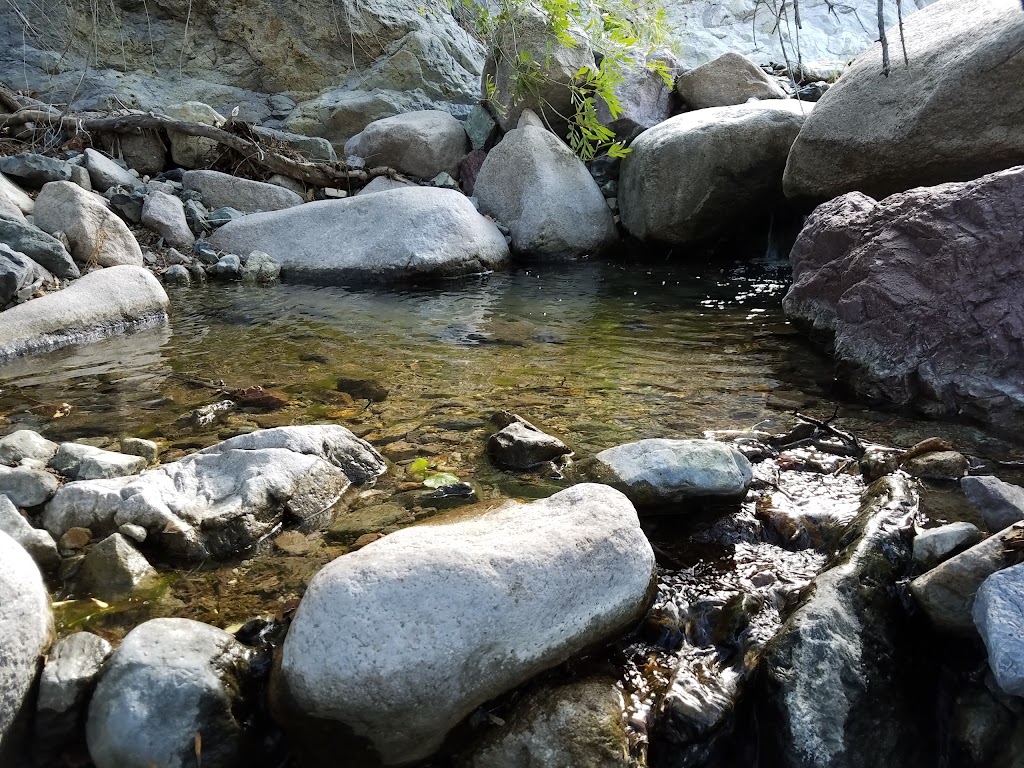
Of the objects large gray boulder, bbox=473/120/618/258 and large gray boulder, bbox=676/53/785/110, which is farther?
large gray boulder, bbox=676/53/785/110

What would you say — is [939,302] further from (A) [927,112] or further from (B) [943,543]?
(A) [927,112]

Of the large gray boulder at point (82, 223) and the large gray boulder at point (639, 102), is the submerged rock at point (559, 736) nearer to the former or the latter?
the large gray boulder at point (82, 223)

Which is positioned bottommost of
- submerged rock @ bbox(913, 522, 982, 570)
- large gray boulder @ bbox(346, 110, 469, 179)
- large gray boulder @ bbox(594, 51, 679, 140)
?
submerged rock @ bbox(913, 522, 982, 570)

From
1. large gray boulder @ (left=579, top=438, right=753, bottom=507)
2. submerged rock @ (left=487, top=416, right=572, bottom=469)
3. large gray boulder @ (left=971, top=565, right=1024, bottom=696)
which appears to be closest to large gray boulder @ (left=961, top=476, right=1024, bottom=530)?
large gray boulder @ (left=971, top=565, right=1024, bottom=696)

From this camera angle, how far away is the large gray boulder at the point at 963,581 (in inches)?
82.4

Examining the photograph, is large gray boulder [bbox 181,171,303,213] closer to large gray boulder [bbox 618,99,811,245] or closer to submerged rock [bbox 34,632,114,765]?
large gray boulder [bbox 618,99,811,245]

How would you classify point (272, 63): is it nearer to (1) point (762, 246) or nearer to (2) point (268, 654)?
(1) point (762, 246)

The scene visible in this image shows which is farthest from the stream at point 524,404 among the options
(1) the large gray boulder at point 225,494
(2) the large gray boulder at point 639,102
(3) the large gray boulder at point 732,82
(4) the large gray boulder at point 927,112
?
(3) the large gray boulder at point 732,82

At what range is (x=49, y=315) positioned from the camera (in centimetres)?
553

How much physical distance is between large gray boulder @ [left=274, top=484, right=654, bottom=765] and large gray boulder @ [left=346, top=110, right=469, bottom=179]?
9483 millimetres

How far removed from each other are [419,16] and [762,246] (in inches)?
368

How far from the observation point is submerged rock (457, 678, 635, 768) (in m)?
1.89

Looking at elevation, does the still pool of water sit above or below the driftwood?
below

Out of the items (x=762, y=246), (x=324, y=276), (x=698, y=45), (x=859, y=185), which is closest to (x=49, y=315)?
(x=324, y=276)
